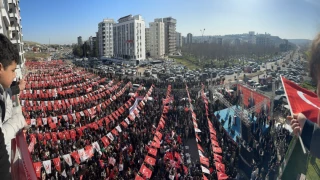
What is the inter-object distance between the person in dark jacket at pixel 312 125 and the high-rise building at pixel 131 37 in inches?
2353

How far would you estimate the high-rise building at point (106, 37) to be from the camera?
75.1 metres

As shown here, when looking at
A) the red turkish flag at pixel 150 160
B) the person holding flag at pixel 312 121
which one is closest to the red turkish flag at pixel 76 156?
the red turkish flag at pixel 150 160

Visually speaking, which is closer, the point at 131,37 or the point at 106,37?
the point at 131,37

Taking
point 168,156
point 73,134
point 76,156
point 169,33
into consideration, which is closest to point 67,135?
point 73,134

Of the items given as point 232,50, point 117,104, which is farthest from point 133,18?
point 117,104

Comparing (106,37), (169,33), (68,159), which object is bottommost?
(68,159)

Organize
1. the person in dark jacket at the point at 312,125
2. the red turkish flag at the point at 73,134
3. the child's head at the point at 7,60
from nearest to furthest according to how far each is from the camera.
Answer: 1. the person in dark jacket at the point at 312,125
2. the child's head at the point at 7,60
3. the red turkish flag at the point at 73,134

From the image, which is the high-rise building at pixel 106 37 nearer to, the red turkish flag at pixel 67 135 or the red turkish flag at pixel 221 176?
the red turkish flag at pixel 67 135

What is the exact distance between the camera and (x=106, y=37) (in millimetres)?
75750

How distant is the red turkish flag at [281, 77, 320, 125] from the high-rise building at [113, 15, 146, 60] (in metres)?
58.9

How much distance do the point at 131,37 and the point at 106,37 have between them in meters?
17.2

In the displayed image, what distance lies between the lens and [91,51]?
82625 millimetres

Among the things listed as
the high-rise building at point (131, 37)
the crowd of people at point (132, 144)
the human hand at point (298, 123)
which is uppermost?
the high-rise building at point (131, 37)

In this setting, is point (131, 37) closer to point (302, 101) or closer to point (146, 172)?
point (146, 172)
